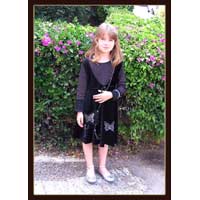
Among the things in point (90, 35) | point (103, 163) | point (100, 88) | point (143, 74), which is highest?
point (90, 35)

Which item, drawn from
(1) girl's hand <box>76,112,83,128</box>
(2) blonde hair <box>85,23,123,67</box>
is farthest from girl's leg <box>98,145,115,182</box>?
(2) blonde hair <box>85,23,123,67</box>

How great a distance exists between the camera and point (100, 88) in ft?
12.2

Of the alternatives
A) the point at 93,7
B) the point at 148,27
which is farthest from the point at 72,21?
the point at 148,27

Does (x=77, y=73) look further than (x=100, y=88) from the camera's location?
Yes

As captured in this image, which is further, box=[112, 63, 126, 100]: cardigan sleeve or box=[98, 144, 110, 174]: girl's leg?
box=[98, 144, 110, 174]: girl's leg

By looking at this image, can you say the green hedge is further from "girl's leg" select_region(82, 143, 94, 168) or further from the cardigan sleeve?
"girl's leg" select_region(82, 143, 94, 168)

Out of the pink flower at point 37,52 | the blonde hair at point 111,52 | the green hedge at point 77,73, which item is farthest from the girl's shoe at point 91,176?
the pink flower at point 37,52

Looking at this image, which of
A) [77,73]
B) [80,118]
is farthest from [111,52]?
[80,118]

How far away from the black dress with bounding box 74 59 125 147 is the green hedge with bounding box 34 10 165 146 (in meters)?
0.13

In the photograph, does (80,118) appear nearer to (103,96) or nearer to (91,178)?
(103,96)

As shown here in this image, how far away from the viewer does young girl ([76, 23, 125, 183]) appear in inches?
146

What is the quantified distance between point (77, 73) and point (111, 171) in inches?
31.9
